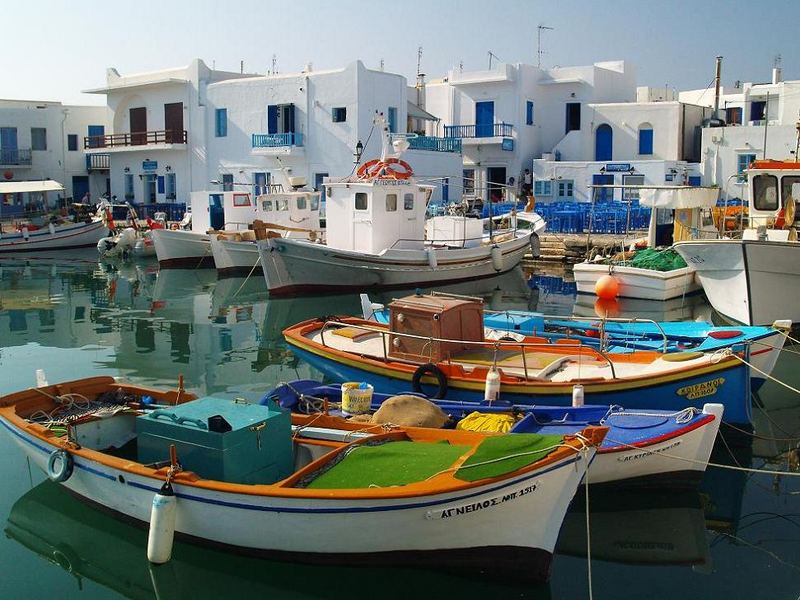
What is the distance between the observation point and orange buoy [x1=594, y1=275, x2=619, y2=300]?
2194 centimetres

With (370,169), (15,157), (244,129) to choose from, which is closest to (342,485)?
(370,169)

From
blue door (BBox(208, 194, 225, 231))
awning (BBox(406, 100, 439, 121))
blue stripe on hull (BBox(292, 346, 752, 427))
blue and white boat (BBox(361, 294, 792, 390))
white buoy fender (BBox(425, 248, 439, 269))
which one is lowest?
blue stripe on hull (BBox(292, 346, 752, 427))

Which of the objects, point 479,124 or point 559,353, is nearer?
point 559,353

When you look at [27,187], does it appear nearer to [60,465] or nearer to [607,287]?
[607,287]

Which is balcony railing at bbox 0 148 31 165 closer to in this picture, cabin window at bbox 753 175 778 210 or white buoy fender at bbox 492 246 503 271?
white buoy fender at bbox 492 246 503 271

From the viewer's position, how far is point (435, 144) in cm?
3775

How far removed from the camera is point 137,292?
82.7 feet

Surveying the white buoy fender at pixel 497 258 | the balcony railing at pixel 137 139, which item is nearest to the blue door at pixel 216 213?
the white buoy fender at pixel 497 258

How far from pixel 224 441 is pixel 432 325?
14.2 ft

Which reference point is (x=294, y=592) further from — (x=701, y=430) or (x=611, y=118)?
(x=611, y=118)

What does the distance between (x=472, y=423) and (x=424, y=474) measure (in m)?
2.02

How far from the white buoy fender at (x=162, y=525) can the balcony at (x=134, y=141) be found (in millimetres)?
35313

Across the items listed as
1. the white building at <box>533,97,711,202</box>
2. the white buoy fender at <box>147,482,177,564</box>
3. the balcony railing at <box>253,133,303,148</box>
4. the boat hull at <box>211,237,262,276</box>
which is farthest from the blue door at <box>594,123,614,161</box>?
the white buoy fender at <box>147,482,177,564</box>

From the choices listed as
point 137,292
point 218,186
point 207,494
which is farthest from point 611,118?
point 207,494
